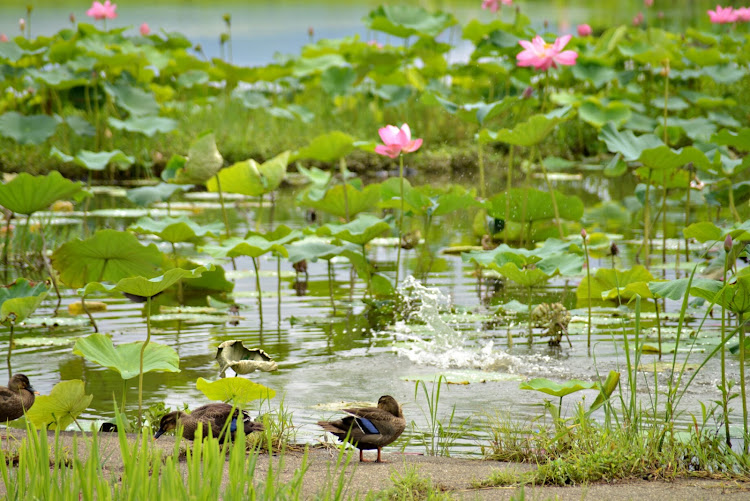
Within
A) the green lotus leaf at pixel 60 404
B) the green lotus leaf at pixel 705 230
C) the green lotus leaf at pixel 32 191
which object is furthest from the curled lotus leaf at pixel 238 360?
the green lotus leaf at pixel 705 230

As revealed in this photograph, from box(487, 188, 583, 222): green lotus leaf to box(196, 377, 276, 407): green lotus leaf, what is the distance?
104 inches

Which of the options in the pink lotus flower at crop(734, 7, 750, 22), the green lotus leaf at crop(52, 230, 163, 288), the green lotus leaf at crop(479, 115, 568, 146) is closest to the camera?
the green lotus leaf at crop(52, 230, 163, 288)

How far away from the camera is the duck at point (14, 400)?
2555mm

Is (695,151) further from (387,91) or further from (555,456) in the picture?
(387,91)

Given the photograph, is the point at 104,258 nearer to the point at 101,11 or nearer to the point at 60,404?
the point at 60,404

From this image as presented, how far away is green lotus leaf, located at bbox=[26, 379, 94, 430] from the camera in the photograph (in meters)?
2.43

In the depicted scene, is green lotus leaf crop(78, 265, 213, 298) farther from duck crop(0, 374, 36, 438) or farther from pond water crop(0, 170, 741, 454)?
pond water crop(0, 170, 741, 454)

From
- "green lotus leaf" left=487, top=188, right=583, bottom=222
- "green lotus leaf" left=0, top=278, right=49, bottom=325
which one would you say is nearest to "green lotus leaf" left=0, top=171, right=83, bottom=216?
"green lotus leaf" left=0, top=278, right=49, bottom=325

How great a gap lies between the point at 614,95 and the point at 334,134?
20.3 feet

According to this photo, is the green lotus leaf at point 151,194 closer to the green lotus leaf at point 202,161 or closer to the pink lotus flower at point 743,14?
the green lotus leaf at point 202,161

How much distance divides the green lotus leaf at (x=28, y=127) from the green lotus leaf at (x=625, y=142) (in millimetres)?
5442

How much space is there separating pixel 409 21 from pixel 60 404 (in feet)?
23.1

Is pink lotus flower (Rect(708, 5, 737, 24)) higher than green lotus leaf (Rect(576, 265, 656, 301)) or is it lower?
higher

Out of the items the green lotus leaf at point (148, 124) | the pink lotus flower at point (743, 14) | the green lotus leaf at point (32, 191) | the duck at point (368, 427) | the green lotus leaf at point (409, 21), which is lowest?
the duck at point (368, 427)
